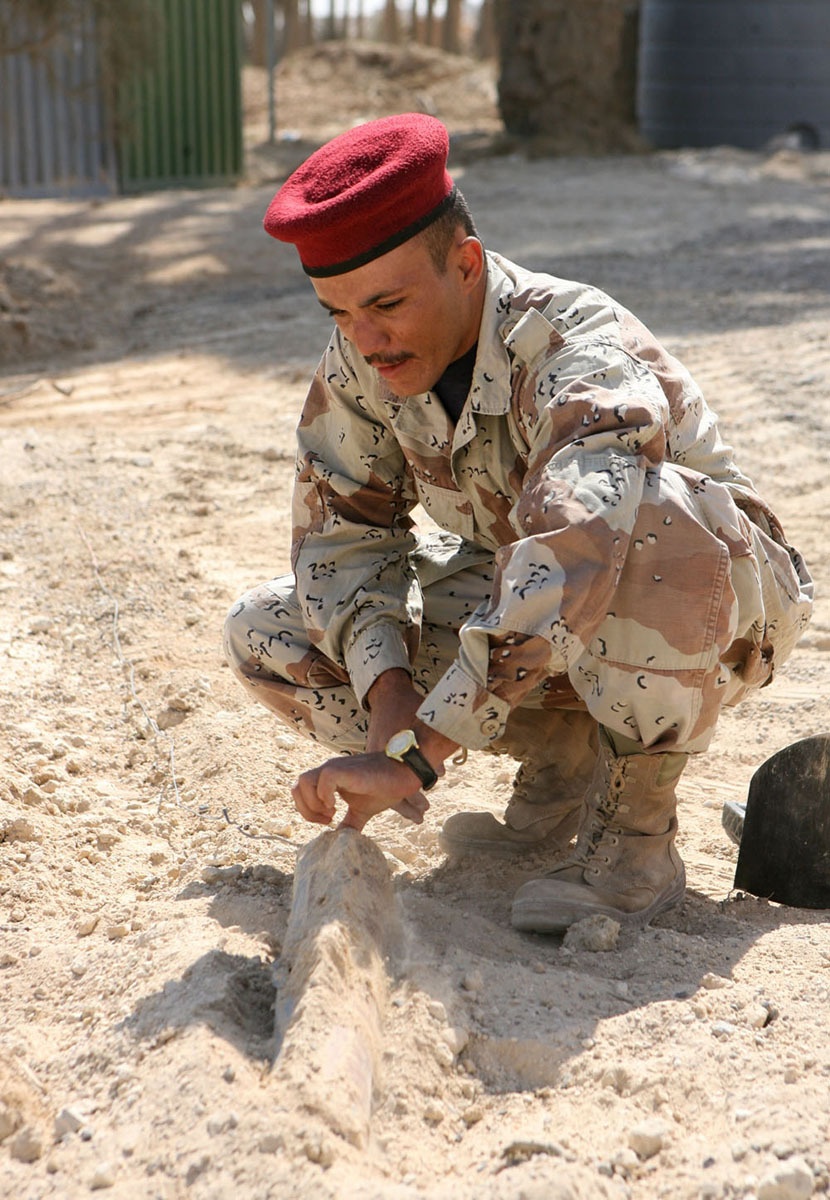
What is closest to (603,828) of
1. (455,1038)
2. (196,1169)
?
(455,1038)

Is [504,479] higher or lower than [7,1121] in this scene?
higher

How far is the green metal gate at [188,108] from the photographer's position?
1094cm

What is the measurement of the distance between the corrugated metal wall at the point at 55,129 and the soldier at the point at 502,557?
8.65 metres

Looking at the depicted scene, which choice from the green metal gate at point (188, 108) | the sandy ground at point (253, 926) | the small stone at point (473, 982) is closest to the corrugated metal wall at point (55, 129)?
the green metal gate at point (188, 108)

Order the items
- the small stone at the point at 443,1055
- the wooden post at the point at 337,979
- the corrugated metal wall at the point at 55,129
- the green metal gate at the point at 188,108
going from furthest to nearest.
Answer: the green metal gate at the point at 188,108, the corrugated metal wall at the point at 55,129, the small stone at the point at 443,1055, the wooden post at the point at 337,979

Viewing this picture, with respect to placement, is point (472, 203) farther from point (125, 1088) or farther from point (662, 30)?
point (125, 1088)

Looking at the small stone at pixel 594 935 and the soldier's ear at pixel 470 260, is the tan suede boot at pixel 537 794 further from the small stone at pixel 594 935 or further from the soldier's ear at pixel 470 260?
the soldier's ear at pixel 470 260

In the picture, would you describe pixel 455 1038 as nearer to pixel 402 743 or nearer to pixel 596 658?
pixel 402 743

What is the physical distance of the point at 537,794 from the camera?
7.53 ft

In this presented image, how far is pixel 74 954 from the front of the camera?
190cm

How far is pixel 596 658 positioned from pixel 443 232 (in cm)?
65

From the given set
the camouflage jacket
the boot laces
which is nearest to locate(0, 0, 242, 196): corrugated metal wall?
the camouflage jacket

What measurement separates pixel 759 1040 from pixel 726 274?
570 cm

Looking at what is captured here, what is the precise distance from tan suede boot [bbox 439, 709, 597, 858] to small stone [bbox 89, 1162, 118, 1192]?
38.0 inches
